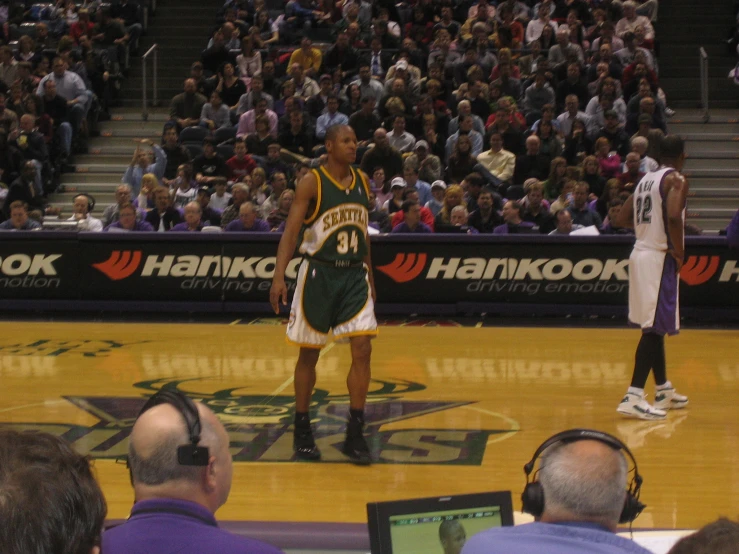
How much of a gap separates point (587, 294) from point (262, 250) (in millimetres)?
3429

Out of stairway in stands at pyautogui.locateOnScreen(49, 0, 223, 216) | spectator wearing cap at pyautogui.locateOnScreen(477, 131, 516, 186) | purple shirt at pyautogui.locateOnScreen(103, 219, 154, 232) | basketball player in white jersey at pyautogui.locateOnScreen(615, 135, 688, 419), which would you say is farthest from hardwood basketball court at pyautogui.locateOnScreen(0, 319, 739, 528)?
stairway in stands at pyautogui.locateOnScreen(49, 0, 223, 216)

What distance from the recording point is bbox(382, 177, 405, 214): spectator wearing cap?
551 inches

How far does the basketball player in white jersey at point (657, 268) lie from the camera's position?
780 cm

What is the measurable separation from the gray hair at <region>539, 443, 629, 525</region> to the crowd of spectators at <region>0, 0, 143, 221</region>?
44.6 ft

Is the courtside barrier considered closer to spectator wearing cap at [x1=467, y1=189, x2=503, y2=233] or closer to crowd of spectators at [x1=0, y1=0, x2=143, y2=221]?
spectator wearing cap at [x1=467, y1=189, x2=503, y2=233]

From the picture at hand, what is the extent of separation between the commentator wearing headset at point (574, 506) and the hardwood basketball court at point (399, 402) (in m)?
3.08

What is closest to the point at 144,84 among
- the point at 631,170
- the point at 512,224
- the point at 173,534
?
the point at 512,224

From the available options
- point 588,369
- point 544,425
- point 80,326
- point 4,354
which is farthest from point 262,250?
point 544,425

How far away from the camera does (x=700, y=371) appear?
9.59 metres

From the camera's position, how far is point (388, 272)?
1256 centimetres

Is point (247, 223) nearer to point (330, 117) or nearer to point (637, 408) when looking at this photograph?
point (330, 117)

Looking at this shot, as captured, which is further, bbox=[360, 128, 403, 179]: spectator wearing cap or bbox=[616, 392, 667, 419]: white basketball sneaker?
bbox=[360, 128, 403, 179]: spectator wearing cap

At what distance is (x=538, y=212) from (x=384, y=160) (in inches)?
95.6

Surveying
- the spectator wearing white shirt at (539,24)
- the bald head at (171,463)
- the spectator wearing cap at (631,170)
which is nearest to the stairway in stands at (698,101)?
the spectator wearing cap at (631,170)
